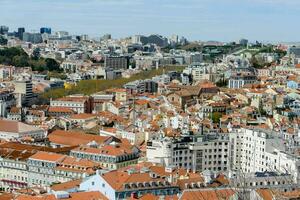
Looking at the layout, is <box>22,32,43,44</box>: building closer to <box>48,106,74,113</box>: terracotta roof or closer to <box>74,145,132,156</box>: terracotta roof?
<box>48,106,74,113</box>: terracotta roof

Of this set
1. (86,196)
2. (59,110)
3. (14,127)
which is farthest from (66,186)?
(59,110)

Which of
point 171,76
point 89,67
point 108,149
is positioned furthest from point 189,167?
point 89,67

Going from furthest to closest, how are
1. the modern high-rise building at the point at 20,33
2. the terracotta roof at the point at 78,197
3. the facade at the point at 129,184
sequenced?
the modern high-rise building at the point at 20,33 < the facade at the point at 129,184 < the terracotta roof at the point at 78,197

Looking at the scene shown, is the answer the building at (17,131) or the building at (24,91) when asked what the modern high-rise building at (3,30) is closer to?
the building at (24,91)

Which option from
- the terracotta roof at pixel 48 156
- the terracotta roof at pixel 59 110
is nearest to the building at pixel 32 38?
the terracotta roof at pixel 59 110

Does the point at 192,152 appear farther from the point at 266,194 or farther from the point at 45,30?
the point at 45,30

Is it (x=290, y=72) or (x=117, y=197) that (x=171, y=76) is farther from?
(x=117, y=197)

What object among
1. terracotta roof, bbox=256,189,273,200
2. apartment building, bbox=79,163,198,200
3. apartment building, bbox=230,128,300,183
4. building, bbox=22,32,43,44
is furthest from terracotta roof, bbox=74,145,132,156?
building, bbox=22,32,43,44

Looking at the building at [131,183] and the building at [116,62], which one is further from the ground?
the building at [116,62]
